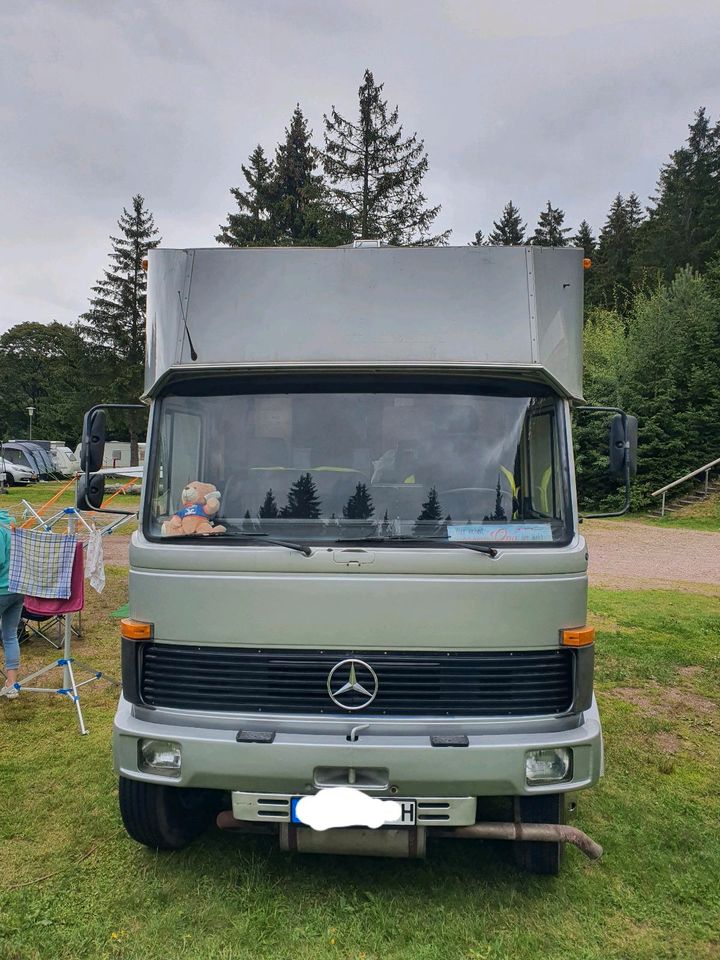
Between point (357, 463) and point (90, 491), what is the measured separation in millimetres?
1456

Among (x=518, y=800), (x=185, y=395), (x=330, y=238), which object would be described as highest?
(x=330, y=238)

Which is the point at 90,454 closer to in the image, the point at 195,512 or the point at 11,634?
the point at 195,512

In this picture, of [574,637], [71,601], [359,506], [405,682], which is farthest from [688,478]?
[405,682]

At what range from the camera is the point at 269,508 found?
10.5ft

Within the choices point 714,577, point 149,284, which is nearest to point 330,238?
point 714,577

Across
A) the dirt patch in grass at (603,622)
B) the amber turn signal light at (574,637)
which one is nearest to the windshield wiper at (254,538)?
the amber turn signal light at (574,637)

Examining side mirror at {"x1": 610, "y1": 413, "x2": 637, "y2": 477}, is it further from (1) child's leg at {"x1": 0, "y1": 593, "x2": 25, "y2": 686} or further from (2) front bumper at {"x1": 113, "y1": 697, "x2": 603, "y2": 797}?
(1) child's leg at {"x1": 0, "y1": 593, "x2": 25, "y2": 686}

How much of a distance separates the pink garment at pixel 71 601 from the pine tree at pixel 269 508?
2.87 meters

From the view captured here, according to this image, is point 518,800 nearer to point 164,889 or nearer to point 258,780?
point 258,780

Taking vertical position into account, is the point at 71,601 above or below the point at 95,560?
below

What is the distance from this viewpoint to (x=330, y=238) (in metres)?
28.1

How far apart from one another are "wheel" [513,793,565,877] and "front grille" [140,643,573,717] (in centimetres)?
55

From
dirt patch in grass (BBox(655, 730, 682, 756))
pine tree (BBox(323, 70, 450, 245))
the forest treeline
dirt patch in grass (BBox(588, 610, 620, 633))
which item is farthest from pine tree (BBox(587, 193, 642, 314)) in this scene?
dirt patch in grass (BBox(655, 730, 682, 756))

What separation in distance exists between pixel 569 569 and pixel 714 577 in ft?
34.1
